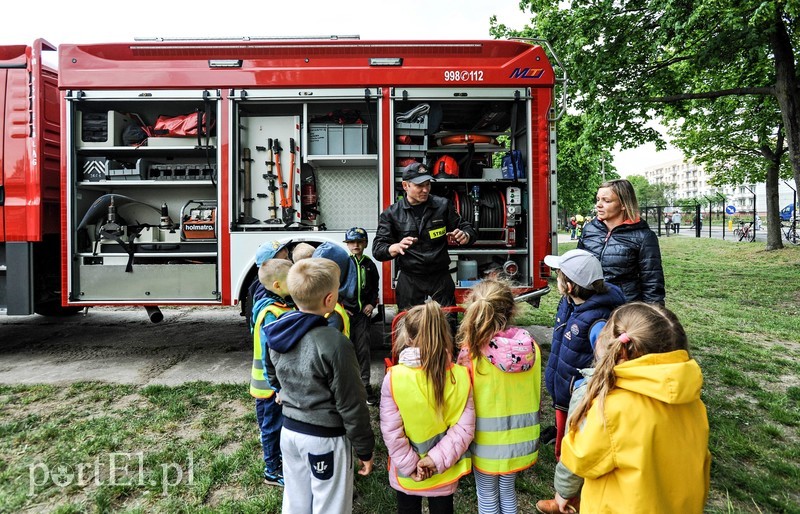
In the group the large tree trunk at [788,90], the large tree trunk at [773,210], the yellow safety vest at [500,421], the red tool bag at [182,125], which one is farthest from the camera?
the large tree trunk at [773,210]

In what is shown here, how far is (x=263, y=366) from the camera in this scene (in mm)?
2393

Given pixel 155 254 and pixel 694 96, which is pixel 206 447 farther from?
pixel 694 96

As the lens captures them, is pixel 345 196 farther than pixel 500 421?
Yes

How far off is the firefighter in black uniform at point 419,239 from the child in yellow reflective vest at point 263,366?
1.17 meters

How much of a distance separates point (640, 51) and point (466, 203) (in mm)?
7449

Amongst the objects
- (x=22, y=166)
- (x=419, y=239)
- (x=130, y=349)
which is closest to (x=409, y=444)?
(x=419, y=239)

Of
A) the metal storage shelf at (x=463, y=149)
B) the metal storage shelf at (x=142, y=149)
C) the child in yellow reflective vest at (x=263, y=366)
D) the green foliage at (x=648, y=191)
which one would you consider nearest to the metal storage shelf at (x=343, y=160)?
the metal storage shelf at (x=463, y=149)

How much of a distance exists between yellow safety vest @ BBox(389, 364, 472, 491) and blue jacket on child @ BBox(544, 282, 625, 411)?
0.77 meters

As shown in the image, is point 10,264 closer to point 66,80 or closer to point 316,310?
point 66,80

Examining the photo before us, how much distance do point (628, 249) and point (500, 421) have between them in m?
1.70

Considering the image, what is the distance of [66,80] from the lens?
444cm

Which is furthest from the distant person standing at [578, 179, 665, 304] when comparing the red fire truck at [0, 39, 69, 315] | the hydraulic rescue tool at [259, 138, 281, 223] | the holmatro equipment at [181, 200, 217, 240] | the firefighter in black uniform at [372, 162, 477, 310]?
the red fire truck at [0, 39, 69, 315]

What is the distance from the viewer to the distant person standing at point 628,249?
298 centimetres

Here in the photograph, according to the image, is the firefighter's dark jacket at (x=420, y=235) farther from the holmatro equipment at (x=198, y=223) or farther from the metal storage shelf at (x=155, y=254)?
the holmatro equipment at (x=198, y=223)
